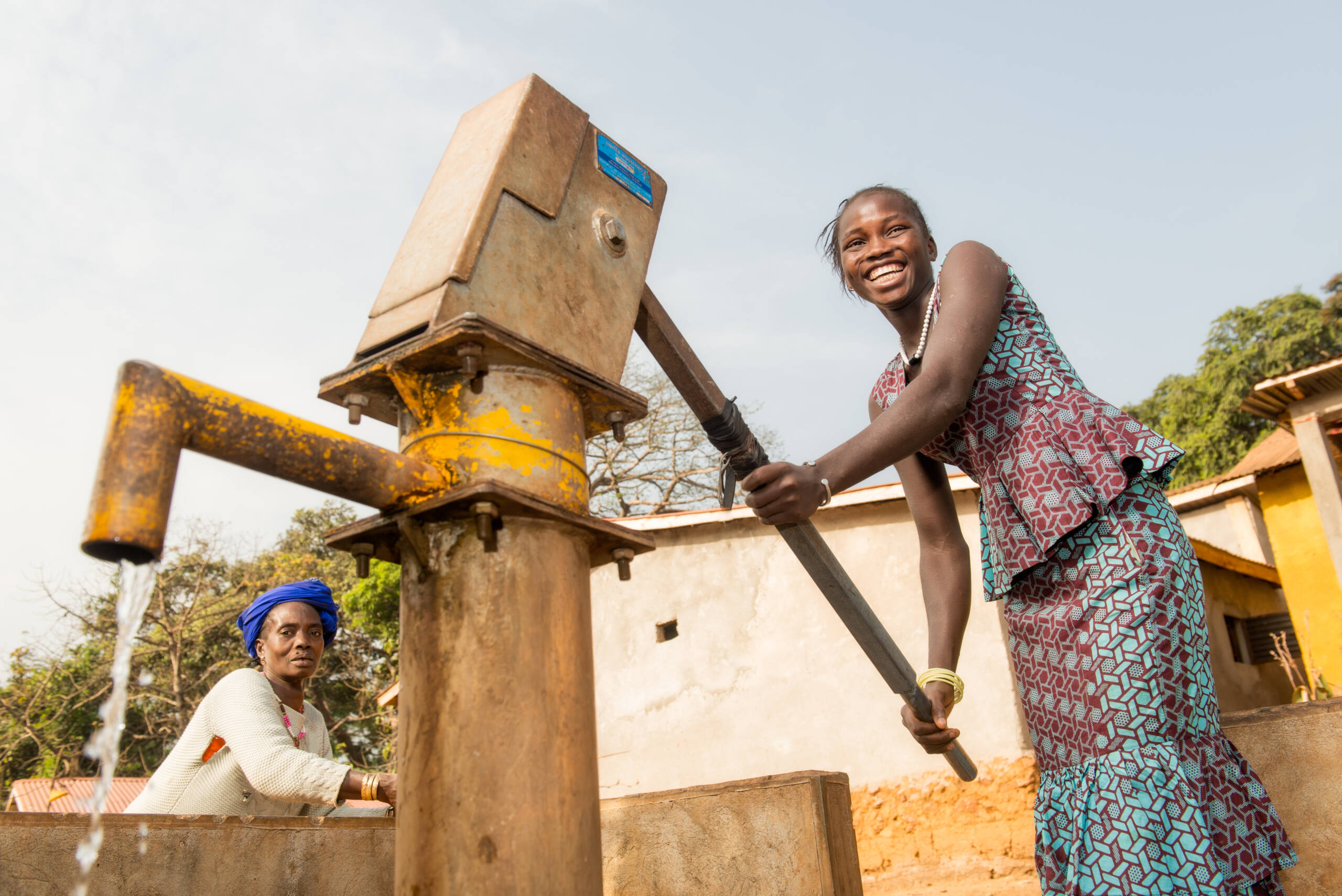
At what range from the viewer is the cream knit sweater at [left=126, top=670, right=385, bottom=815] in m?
2.69

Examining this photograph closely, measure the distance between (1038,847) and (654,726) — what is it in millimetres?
7457

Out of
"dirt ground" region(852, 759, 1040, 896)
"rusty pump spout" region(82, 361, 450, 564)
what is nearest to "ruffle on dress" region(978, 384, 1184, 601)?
"rusty pump spout" region(82, 361, 450, 564)

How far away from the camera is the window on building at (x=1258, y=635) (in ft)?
43.9

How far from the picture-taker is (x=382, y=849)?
2.40 meters

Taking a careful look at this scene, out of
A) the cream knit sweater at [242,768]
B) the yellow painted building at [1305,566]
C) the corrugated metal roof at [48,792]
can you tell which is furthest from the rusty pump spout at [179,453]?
the corrugated metal roof at [48,792]

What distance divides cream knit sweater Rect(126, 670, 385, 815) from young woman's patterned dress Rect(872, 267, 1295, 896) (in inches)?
73.8

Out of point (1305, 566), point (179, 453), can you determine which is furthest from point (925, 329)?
point (1305, 566)

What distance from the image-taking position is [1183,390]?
2420cm

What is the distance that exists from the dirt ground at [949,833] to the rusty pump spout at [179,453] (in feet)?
22.3

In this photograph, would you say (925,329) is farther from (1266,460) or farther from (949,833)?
(1266,460)

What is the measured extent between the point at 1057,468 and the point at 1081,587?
22 cm

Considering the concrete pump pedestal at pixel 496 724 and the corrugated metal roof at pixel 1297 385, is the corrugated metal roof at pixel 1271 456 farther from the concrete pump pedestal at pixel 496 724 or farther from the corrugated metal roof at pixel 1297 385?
the concrete pump pedestal at pixel 496 724

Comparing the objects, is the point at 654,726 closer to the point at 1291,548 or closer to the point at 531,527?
the point at 531,527

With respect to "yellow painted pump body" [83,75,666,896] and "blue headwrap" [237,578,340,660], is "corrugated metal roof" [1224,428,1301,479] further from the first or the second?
"yellow painted pump body" [83,75,666,896]
